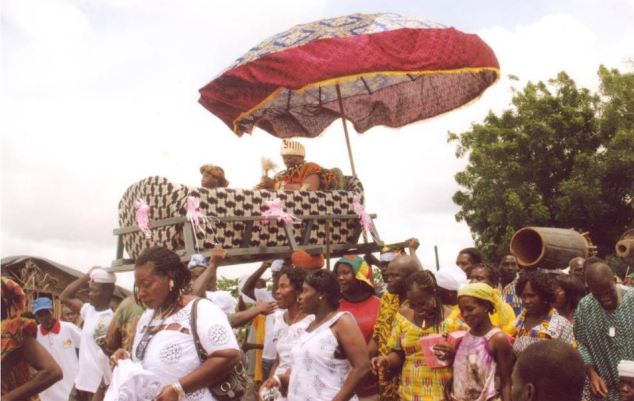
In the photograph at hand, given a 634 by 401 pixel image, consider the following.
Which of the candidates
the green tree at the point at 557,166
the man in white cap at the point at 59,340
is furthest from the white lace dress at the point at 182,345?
the green tree at the point at 557,166

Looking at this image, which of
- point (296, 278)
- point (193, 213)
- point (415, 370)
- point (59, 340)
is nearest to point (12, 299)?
→ point (296, 278)

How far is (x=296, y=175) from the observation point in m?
7.95

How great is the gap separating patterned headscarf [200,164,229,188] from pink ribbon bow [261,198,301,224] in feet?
2.21

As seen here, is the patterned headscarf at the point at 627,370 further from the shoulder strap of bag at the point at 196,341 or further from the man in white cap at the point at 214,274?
the man in white cap at the point at 214,274

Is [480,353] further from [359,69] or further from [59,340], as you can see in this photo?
[59,340]

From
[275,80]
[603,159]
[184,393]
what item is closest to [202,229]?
[275,80]

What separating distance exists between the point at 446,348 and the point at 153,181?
318cm

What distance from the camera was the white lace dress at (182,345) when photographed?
3998 millimetres

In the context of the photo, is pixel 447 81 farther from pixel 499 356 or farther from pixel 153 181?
pixel 499 356

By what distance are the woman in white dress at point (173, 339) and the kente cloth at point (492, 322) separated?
5.40 feet

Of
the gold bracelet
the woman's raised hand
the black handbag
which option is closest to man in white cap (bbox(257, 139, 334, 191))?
the woman's raised hand

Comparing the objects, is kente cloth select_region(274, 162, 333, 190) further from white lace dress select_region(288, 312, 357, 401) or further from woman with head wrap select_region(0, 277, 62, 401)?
woman with head wrap select_region(0, 277, 62, 401)

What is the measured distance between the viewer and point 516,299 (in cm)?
723

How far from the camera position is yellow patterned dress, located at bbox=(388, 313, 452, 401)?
5.12 m
